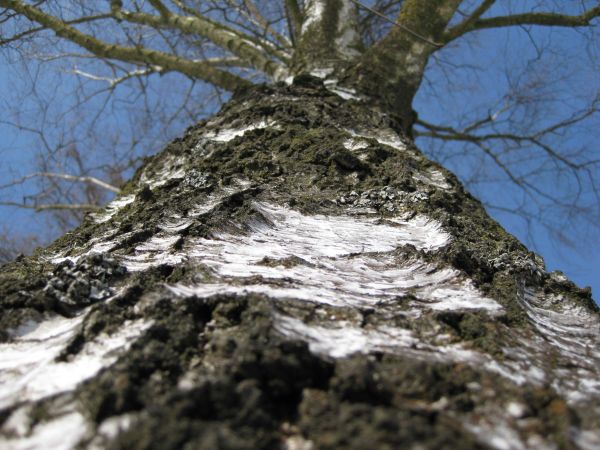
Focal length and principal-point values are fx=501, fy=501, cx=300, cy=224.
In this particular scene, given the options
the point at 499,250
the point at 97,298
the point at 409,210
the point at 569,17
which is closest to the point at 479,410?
the point at 97,298

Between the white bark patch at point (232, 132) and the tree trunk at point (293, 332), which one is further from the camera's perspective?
the white bark patch at point (232, 132)

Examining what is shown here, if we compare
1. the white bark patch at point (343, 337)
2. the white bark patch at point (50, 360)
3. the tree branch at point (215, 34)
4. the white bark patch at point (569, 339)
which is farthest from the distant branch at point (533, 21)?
the white bark patch at point (50, 360)

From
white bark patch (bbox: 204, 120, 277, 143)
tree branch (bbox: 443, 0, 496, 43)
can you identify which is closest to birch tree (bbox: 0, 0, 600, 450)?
white bark patch (bbox: 204, 120, 277, 143)

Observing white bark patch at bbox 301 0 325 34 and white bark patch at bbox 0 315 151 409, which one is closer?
white bark patch at bbox 0 315 151 409

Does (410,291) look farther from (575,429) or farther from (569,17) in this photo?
(569,17)

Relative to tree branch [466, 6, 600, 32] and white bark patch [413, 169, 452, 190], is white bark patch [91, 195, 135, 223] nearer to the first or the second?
white bark patch [413, 169, 452, 190]

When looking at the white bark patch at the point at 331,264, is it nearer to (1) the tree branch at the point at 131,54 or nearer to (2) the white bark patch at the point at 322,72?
(2) the white bark patch at the point at 322,72
